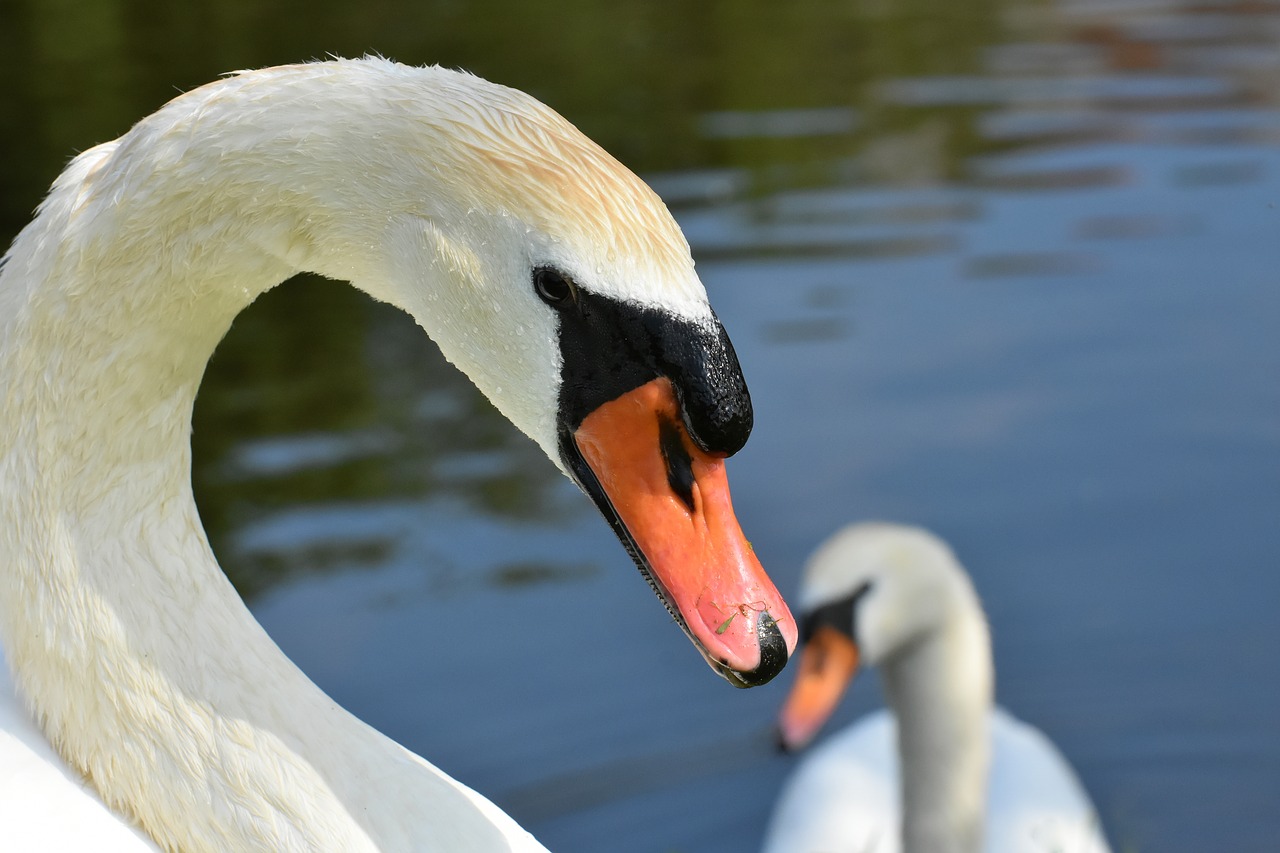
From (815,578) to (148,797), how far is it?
2689 millimetres

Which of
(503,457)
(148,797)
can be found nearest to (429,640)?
(503,457)

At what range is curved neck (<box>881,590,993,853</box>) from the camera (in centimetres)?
449

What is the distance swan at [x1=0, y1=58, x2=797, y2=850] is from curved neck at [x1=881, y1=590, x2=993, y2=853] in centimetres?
236

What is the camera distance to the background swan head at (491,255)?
187cm

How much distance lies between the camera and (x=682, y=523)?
6.51 feet

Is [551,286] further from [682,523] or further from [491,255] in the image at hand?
[682,523]

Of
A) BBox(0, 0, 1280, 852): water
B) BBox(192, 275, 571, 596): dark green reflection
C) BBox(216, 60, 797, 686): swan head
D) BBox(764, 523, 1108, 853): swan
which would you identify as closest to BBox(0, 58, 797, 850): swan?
BBox(216, 60, 797, 686): swan head

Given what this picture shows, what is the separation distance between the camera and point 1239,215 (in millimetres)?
8500

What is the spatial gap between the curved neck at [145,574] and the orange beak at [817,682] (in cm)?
230

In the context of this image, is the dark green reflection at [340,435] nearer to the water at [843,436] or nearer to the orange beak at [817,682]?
the water at [843,436]

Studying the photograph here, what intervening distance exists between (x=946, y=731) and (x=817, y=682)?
1.23ft

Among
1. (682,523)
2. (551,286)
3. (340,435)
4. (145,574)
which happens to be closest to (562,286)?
(551,286)

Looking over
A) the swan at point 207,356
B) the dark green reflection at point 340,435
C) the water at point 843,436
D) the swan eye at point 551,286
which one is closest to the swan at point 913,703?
the water at point 843,436

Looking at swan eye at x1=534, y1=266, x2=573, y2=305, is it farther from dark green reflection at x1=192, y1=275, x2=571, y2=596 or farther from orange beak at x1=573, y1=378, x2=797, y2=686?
dark green reflection at x1=192, y1=275, x2=571, y2=596
